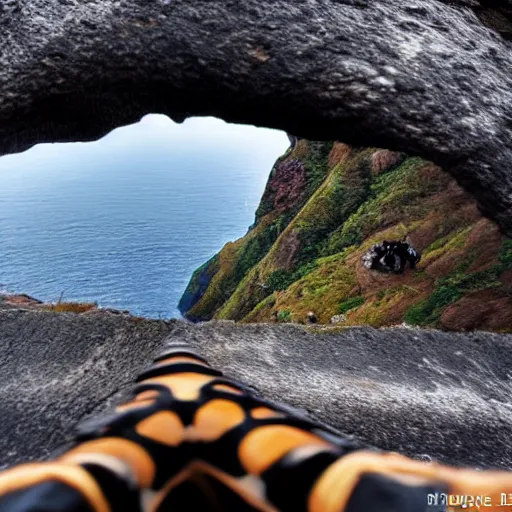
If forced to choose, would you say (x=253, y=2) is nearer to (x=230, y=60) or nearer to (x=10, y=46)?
(x=230, y=60)

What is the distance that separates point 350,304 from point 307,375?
343 inches

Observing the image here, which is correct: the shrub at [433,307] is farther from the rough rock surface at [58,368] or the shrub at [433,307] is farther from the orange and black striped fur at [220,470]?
the orange and black striped fur at [220,470]

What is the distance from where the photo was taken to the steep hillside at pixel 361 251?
9102 mm

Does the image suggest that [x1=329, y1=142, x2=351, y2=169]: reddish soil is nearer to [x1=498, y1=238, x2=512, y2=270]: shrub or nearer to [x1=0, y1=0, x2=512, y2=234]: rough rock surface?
[x1=498, y1=238, x2=512, y2=270]: shrub

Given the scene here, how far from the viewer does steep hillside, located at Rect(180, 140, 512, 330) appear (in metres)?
9.10

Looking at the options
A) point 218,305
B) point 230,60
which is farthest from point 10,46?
point 218,305

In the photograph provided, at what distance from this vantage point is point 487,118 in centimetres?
384

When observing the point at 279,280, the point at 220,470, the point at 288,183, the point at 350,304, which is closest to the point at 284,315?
the point at 350,304

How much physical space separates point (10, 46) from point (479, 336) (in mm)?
4687

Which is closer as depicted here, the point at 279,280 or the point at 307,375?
the point at 307,375

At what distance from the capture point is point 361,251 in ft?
44.4

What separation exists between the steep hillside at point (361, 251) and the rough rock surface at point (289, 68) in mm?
5134

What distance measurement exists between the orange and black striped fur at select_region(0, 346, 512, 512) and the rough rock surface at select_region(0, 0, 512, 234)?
270 centimetres

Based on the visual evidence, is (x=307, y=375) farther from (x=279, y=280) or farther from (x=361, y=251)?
(x=279, y=280)
